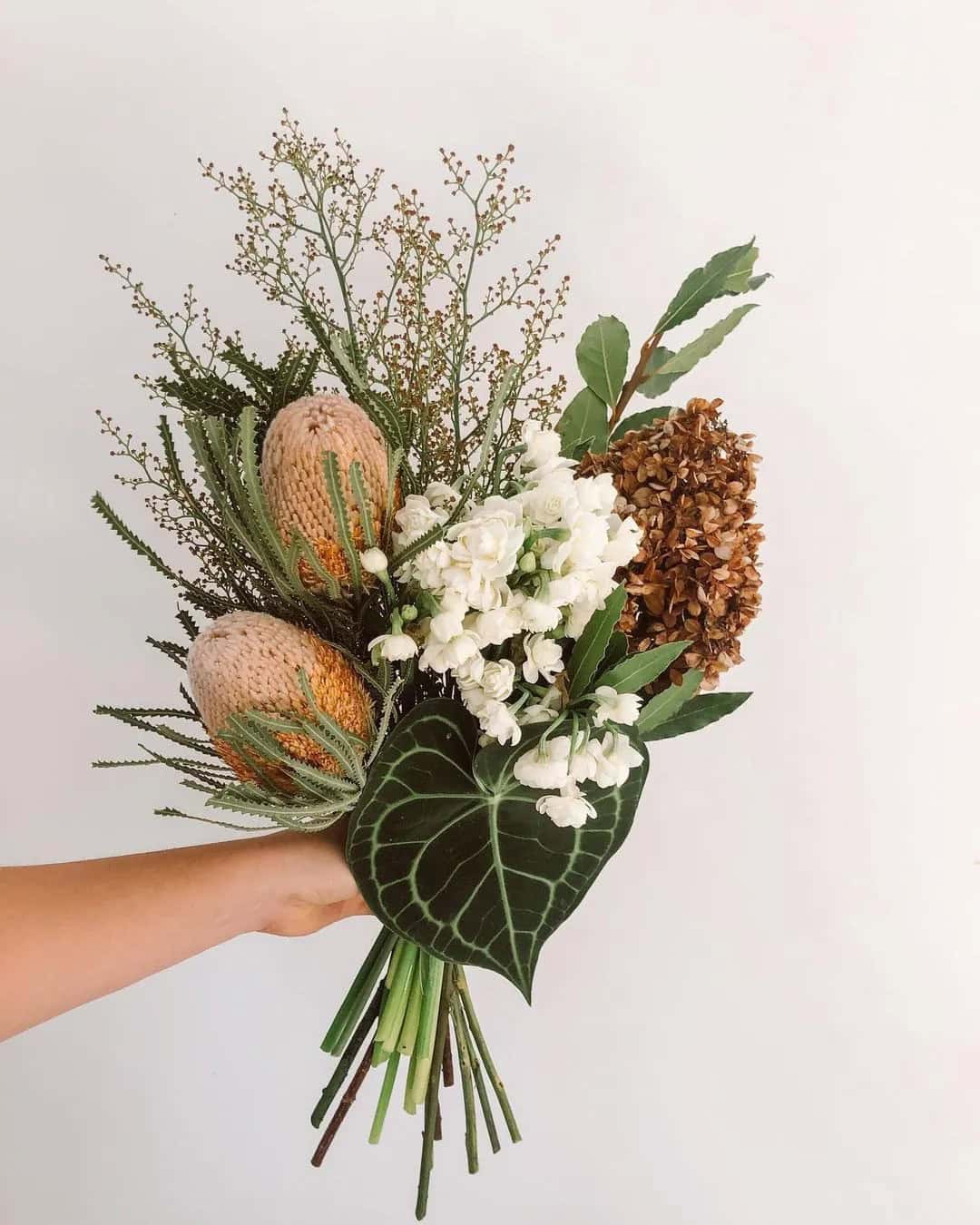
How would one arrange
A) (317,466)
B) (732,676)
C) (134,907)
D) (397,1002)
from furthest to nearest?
1. (732,676)
2. (397,1002)
3. (134,907)
4. (317,466)

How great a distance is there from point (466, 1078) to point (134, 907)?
0.37 meters

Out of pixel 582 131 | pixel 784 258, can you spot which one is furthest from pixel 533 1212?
pixel 582 131

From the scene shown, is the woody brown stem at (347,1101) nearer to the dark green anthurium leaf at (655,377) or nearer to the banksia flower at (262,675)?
the banksia flower at (262,675)

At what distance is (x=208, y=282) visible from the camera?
3.53ft

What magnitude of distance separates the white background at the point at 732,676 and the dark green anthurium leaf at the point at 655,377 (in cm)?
28

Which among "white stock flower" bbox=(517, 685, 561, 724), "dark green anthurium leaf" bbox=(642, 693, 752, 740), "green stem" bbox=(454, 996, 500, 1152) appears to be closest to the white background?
"green stem" bbox=(454, 996, 500, 1152)

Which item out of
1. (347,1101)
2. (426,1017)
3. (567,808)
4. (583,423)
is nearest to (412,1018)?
(426,1017)

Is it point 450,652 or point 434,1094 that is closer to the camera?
point 450,652

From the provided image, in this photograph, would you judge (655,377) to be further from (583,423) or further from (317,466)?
(317,466)

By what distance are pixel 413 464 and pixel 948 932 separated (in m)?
0.86

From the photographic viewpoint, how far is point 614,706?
2.20 ft

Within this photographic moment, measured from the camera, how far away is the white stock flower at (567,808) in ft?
2.21

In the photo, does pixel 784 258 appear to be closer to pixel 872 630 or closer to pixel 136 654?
pixel 872 630

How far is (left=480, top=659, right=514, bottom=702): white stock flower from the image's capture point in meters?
0.67
